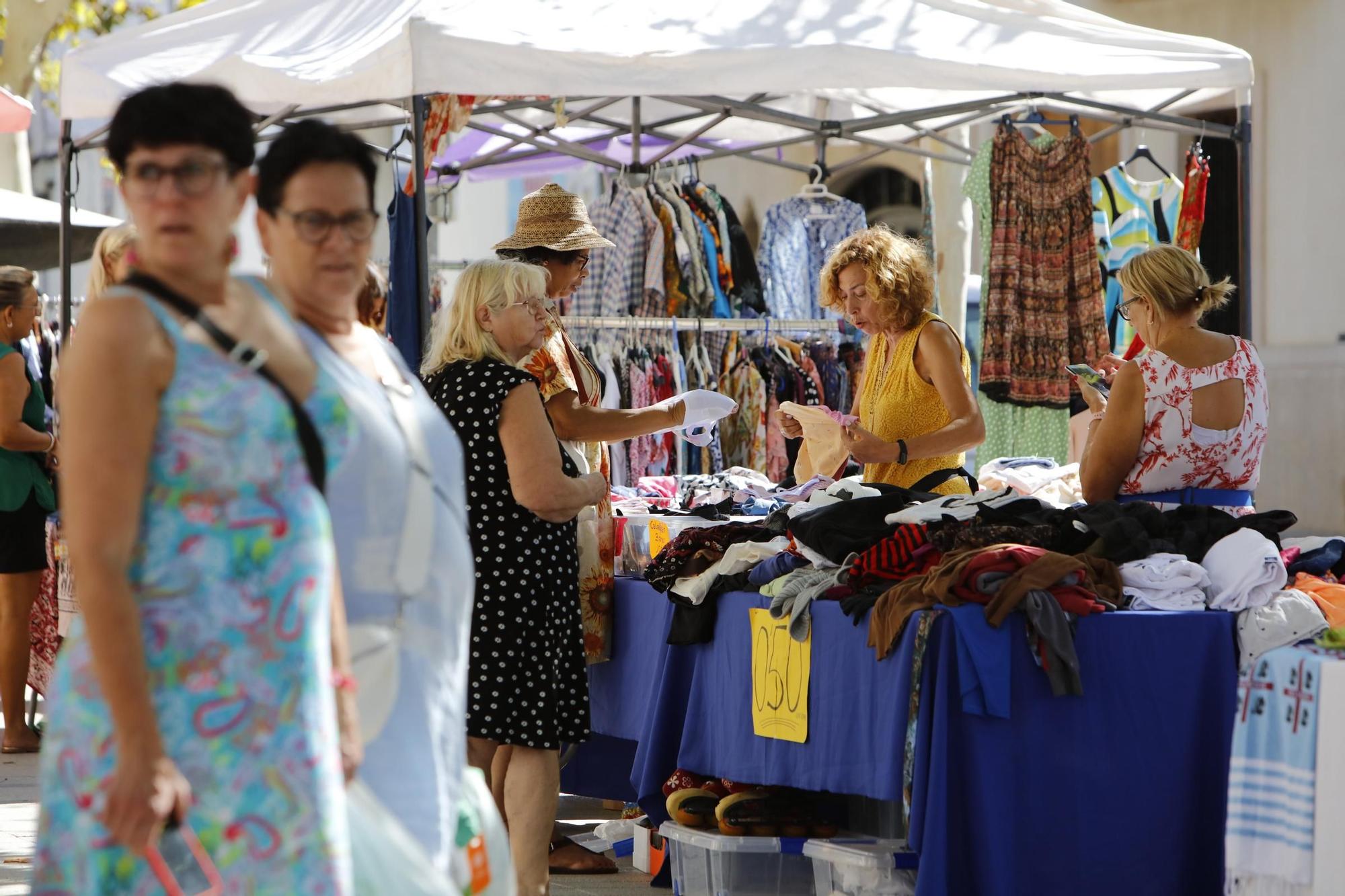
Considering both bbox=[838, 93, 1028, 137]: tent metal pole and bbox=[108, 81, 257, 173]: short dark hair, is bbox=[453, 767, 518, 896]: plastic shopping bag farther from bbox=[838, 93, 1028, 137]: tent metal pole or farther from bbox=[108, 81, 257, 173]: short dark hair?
bbox=[838, 93, 1028, 137]: tent metal pole

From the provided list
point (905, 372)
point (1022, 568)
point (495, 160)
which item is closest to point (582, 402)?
point (905, 372)

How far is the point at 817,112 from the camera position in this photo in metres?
9.38

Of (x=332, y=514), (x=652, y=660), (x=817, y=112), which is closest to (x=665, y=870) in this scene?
(x=652, y=660)

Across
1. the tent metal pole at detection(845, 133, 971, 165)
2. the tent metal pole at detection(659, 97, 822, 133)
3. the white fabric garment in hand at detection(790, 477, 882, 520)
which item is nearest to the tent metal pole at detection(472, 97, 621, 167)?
the tent metal pole at detection(659, 97, 822, 133)

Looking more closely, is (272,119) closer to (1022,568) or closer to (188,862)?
(1022,568)

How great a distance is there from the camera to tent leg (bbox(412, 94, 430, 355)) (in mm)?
5426

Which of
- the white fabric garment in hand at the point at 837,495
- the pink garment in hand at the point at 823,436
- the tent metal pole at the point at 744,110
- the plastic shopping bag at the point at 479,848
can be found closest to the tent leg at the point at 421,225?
the pink garment in hand at the point at 823,436

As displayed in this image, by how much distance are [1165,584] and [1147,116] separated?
3886mm

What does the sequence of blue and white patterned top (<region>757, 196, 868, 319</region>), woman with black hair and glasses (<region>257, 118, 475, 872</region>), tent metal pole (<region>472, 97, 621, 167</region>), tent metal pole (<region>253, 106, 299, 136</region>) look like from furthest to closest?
blue and white patterned top (<region>757, 196, 868, 319</region>) → tent metal pole (<region>472, 97, 621, 167</region>) → tent metal pole (<region>253, 106, 299, 136</region>) → woman with black hair and glasses (<region>257, 118, 475, 872</region>)

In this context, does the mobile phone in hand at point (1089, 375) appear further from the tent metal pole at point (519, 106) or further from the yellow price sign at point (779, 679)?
the tent metal pole at point (519, 106)

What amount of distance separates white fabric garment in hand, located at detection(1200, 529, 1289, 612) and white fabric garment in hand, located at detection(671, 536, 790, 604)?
1.16m

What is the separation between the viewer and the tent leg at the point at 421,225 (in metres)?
5.43

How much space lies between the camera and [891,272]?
5320 millimetres

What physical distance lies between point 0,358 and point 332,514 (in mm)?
5558
